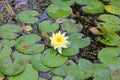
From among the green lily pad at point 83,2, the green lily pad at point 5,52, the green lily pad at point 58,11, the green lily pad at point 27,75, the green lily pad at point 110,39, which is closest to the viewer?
the green lily pad at point 27,75

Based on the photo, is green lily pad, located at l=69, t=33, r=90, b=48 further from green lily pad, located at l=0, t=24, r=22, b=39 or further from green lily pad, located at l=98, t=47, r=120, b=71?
green lily pad, located at l=0, t=24, r=22, b=39

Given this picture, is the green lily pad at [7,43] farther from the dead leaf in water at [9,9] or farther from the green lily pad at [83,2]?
the green lily pad at [83,2]

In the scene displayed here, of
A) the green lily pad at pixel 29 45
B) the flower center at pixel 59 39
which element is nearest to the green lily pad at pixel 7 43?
the green lily pad at pixel 29 45

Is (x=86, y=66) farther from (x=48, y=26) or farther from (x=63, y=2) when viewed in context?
(x=63, y=2)

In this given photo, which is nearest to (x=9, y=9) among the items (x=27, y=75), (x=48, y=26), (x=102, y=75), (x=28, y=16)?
(x=28, y=16)

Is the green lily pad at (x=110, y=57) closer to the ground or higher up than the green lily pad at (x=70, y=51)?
closer to the ground

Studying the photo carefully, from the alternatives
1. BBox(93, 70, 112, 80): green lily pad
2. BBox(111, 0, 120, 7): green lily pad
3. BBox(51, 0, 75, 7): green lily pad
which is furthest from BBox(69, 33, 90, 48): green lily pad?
BBox(111, 0, 120, 7): green lily pad

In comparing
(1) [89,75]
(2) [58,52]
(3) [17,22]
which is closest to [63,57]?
(2) [58,52]
